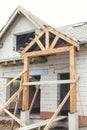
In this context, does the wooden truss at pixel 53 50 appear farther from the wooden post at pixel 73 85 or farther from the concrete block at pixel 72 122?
the concrete block at pixel 72 122

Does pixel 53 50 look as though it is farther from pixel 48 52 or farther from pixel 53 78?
pixel 53 78

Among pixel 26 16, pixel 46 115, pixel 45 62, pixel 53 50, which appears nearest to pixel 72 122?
pixel 46 115

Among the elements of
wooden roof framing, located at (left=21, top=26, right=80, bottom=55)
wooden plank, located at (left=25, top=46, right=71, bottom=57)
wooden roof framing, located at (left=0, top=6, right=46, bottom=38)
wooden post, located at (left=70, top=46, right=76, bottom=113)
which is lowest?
wooden post, located at (left=70, top=46, right=76, bottom=113)

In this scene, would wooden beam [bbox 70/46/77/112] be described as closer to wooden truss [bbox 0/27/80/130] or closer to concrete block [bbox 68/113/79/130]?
wooden truss [bbox 0/27/80/130]

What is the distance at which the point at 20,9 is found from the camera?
51.6 ft

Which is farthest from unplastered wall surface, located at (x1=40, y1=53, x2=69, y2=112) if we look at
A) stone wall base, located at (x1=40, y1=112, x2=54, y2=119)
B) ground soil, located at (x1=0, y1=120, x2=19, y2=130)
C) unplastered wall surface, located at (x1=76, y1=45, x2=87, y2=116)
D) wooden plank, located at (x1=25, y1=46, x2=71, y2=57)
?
ground soil, located at (x1=0, y1=120, x2=19, y2=130)

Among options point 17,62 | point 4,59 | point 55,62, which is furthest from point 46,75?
point 4,59

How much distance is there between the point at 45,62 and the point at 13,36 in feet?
12.0

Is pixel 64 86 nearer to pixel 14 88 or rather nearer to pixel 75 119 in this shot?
pixel 14 88

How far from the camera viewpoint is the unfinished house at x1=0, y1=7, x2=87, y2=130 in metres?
11.6

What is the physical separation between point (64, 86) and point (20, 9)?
5.78 metres

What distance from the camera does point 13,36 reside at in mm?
16453

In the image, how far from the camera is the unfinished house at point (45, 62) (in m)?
11.6

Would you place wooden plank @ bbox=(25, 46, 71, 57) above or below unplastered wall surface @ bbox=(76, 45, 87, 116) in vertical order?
above
